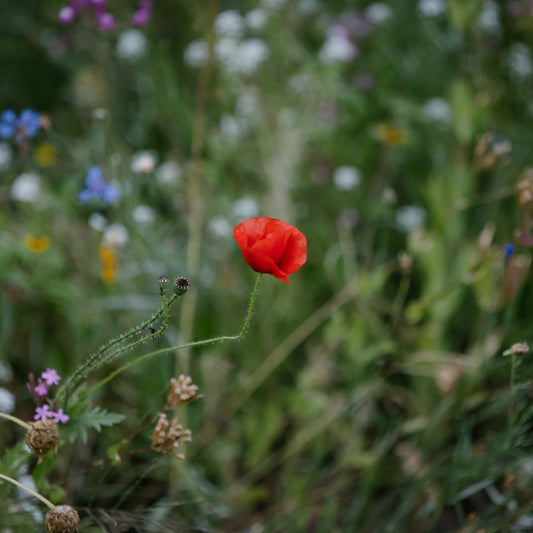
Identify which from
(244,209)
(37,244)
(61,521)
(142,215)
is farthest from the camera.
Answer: (244,209)

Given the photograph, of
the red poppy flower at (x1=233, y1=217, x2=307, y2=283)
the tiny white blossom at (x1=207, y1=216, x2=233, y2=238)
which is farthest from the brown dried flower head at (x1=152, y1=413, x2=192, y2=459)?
the tiny white blossom at (x1=207, y1=216, x2=233, y2=238)

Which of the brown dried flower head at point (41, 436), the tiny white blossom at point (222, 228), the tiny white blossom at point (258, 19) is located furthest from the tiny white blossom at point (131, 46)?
the brown dried flower head at point (41, 436)

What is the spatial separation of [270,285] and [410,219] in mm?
523

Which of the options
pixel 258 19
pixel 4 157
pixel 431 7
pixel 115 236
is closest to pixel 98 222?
pixel 115 236

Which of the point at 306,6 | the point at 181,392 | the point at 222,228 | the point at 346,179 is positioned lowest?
the point at 181,392

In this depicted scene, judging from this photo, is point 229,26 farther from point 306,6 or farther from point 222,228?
point 222,228

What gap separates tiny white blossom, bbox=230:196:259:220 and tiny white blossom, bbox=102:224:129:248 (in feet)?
1.09

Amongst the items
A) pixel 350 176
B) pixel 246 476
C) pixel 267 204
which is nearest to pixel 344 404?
pixel 246 476

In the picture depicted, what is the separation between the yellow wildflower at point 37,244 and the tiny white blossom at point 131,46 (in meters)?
0.90

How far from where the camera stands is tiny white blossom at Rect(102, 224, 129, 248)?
53.3 inches

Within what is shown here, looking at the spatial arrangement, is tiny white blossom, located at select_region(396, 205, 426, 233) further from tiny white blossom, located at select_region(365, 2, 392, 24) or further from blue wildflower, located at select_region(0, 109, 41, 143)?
blue wildflower, located at select_region(0, 109, 41, 143)

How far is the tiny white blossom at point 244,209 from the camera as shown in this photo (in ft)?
5.17

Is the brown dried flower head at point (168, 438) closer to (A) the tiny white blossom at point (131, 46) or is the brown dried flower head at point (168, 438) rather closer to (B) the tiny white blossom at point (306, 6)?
(A) the tiny white blossom at point (131, 46)

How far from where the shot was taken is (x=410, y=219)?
5.50ft
